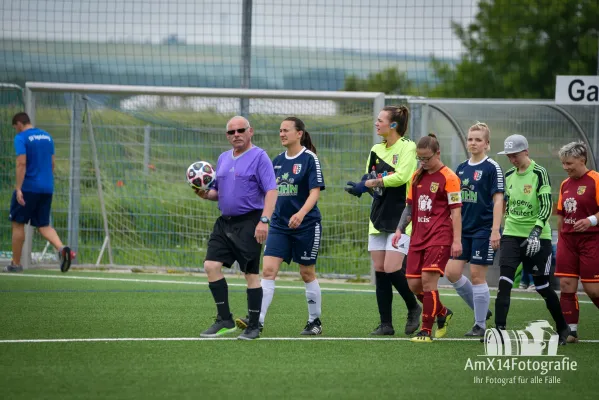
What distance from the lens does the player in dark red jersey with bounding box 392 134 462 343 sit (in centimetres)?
901

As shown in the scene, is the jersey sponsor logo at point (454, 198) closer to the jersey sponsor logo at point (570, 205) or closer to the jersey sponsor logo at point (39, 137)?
the jersey sponsor logo at point (570, 205)

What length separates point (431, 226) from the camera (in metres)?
9.09

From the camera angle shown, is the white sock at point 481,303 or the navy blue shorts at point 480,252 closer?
the navy blue shorts at point 480,252

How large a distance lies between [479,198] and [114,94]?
785 centimetres

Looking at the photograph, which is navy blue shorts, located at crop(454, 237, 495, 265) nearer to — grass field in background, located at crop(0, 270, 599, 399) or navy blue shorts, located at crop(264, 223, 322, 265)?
grass field in background, located at crop(0, 270, 599, 399)

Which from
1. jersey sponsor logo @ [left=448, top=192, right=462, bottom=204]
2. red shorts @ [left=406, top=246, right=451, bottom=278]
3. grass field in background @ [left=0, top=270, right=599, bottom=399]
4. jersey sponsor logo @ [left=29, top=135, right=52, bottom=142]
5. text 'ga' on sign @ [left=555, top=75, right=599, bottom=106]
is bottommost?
grass field in background @ [left=0, top=270, right=599, bottom=399]

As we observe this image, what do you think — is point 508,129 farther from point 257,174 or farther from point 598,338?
point 257,174

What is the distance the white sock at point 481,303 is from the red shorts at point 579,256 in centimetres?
71

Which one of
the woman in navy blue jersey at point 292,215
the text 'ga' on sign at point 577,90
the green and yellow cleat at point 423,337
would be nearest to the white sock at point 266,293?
the woman in navy blue jersey at point 292,215

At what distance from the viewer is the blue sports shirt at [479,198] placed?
9.66 meters

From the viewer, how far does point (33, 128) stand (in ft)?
49.4

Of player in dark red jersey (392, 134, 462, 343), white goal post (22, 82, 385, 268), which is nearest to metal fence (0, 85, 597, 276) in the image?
white goal post (22, 82, 385, 268)

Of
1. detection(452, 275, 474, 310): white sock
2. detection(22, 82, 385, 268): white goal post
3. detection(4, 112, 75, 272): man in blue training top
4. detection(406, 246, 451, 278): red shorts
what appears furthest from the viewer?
detection(22, 82, 385, 268): white goal post

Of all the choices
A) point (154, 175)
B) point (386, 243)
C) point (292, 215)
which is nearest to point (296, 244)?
point (292, 215)
